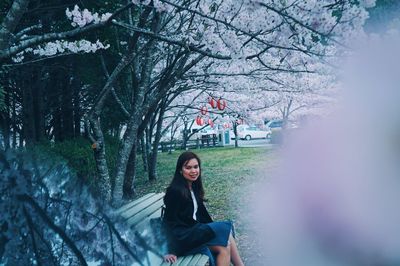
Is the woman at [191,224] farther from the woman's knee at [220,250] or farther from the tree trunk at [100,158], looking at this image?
the tree trunk at [100,158]

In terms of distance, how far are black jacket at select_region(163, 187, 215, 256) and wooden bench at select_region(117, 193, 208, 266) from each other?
0.35 feet

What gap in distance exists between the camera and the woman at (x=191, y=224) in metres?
3.24

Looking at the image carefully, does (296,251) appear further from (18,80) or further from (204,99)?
(204,99)

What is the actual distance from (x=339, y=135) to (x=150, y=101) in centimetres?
324

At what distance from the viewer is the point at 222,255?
10.9ft

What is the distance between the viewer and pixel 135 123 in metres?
5.54

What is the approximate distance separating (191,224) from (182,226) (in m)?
0.10

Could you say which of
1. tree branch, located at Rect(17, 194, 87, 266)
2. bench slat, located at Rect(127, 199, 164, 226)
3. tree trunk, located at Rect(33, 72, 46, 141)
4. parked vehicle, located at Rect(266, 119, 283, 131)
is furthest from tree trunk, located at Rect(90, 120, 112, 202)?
parked vehicle, located at Rect(266, 119, 283, 131)

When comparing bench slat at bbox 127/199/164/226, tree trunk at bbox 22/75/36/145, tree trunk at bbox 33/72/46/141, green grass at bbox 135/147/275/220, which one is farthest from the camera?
tree trunk at bbox 33/72/46/141

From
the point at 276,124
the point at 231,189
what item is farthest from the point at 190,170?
the point at 276,124

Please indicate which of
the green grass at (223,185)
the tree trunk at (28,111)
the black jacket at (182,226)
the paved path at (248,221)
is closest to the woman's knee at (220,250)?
the black jacket at (182,226)

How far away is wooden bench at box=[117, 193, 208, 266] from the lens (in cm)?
302

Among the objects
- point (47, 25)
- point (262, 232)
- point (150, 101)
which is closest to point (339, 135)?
point (262, 232)

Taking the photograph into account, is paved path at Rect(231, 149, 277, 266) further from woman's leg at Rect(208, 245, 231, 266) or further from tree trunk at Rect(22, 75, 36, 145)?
tree trunk at Rect(22, 75, 36, 145)
